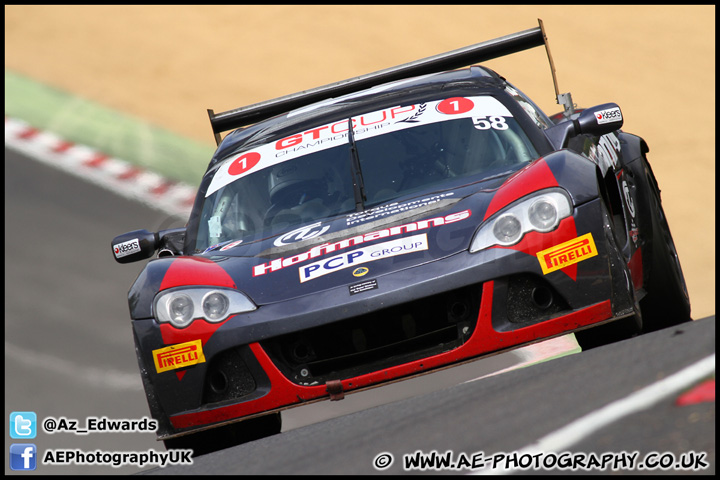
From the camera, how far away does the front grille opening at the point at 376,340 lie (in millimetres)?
4625

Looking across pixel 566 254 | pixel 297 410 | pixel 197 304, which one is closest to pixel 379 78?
pixel 297 410

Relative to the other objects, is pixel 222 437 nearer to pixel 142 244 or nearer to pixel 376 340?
pixel 376 340

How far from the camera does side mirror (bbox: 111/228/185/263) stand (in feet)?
20.3


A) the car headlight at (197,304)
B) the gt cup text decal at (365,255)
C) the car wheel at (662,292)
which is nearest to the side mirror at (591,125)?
the car wheel at (662,292)

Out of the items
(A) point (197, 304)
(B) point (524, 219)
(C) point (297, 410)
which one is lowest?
(C) point (297, 410)

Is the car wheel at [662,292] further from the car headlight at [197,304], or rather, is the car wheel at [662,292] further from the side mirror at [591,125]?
the car headlight at [197,304]

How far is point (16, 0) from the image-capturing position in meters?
19.3

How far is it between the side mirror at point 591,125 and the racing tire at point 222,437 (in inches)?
79.2

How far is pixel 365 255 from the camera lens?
4762 millimetres

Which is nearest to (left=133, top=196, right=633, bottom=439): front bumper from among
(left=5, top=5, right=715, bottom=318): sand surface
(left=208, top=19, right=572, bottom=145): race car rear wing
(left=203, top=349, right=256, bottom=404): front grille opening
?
(left=203, top=349, right=256, bottom=404): front grille opening

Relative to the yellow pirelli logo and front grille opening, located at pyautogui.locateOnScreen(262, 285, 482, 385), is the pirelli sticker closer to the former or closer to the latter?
front grille opening, located at pyautogui.locateOnScreen(262, 285, 482, 385)

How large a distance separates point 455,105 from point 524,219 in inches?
59.1

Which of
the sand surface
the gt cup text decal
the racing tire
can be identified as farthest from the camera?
the sand surface

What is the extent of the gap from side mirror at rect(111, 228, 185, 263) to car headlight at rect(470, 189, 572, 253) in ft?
6.91
